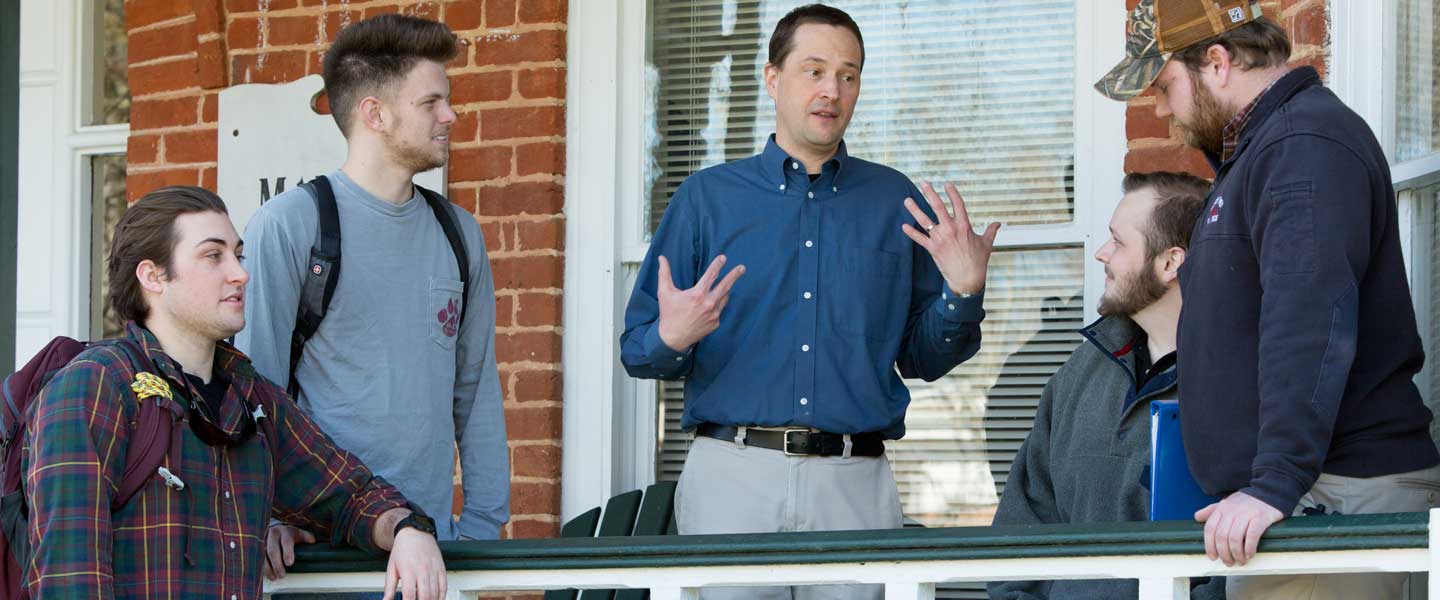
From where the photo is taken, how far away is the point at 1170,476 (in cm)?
290

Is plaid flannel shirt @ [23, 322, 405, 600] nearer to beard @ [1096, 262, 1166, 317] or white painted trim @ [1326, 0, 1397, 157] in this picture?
beard @ [1096, 262, 1166, 317]

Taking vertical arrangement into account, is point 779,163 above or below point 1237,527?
above

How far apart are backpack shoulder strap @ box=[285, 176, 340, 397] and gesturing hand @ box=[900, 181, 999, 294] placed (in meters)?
1.11

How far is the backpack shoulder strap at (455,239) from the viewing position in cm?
356

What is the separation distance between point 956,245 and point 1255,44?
0.80m

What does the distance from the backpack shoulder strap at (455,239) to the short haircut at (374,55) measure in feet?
0.76

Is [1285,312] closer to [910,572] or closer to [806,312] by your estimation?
[910,572]

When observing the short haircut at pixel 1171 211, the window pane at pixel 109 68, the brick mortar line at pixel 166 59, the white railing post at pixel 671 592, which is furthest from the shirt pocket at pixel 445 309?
the window pane at pixel 109 68

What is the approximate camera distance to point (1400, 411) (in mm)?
2648

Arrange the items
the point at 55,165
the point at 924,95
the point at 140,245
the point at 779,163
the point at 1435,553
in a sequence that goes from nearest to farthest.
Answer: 1. the point at 1435,553
2. the point at 140,245
3. the point at 779,163
4. the point at 924,95
5. the point at 55,165

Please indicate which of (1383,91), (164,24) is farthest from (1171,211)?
(164,24)

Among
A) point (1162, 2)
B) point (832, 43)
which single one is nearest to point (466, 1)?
point (832, 43)

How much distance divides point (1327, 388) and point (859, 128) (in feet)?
7.91

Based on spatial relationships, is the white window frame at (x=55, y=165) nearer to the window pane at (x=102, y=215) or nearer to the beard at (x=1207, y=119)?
the window pane at (x=102, y=215)
